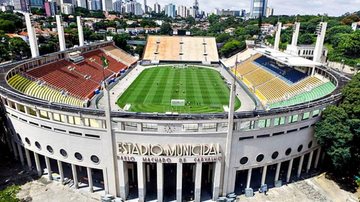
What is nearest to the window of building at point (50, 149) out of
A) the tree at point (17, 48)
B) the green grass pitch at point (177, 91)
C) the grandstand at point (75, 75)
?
the grandstand at point (75, 75)

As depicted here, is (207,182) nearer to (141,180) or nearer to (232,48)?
(141,180)

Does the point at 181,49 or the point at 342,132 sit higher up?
the point at 342,132

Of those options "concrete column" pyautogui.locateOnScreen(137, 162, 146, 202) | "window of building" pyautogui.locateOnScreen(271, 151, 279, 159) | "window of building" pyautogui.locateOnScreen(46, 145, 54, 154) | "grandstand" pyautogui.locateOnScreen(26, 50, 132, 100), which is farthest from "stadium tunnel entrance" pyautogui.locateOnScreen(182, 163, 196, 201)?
"grandstand" pyautogui.locateOnScreen(26, 50, 132, 100)

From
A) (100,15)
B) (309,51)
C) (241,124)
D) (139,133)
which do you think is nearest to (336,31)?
(309,51)

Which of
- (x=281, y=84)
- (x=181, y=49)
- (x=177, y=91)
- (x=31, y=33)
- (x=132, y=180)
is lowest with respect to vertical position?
(x=132, y=180)

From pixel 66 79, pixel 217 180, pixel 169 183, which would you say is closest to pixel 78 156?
pixel 169 183

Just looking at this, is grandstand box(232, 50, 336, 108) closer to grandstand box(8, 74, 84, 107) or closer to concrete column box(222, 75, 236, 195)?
concrete column box(222, 75, 236, 195)
